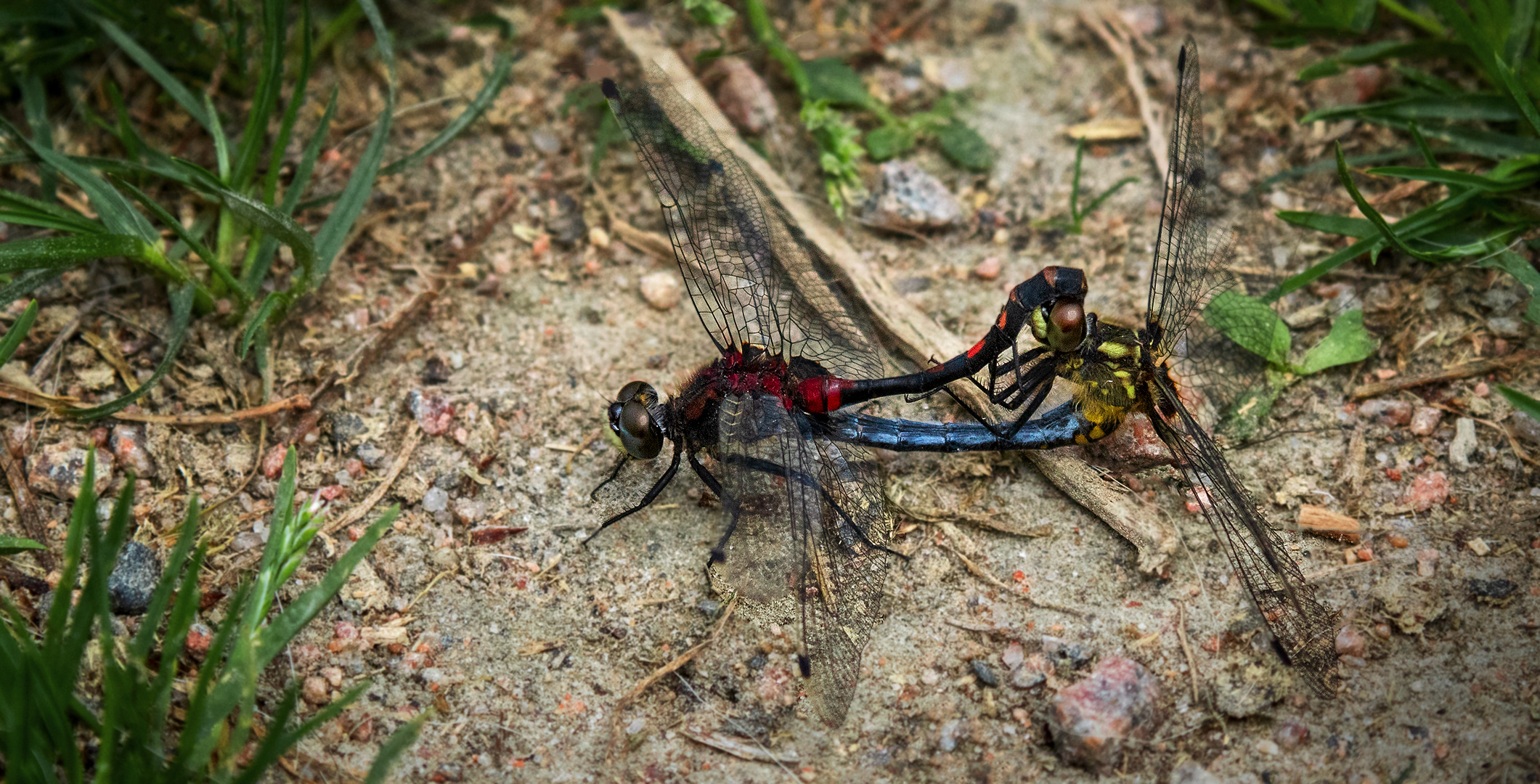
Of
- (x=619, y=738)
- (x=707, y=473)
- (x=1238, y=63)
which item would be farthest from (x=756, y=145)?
(x=619, y=738)

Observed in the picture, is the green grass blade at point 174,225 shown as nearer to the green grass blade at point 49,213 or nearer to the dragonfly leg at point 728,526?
the green grass blade at point 49,213

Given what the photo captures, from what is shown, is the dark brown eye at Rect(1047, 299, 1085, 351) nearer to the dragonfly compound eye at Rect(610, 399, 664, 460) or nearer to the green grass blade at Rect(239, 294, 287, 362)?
the dragonfly compound eye at Rect(610, 399, 664, 460)

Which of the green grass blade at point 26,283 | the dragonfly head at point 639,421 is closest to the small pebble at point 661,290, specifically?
the dragonfly head at point 639,421

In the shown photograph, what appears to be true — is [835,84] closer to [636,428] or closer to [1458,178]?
[636,428]

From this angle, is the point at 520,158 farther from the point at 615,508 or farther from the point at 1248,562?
the point at 1248,562

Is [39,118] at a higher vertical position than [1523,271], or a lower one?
higher

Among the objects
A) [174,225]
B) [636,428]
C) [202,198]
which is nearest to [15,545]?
[174,225]

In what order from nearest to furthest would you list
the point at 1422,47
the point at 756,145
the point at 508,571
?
the point at 508,571
the point at 1422,47
the point at 756,145
